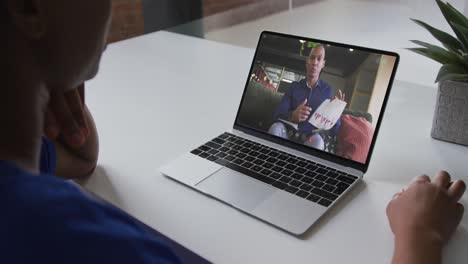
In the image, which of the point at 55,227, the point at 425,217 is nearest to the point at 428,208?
the point at 425,217

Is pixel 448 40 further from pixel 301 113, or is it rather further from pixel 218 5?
pixel 218 5

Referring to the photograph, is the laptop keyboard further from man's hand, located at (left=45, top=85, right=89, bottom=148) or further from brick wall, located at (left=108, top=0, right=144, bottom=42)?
brick wall, located at (left=108, top=0, right=144, bottom=42)

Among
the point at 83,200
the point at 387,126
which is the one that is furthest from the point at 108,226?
the point at 387,126

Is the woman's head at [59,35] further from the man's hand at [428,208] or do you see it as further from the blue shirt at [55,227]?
the man's hand at [428,208]

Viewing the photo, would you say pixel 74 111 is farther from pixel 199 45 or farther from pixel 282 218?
pixel 199 45

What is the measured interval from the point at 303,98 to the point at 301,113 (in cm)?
3

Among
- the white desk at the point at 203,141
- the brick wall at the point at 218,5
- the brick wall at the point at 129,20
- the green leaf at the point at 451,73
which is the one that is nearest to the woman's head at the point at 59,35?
the white desk at the point at 203,141

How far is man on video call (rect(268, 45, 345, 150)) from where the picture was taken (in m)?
0.88

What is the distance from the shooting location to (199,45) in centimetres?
162

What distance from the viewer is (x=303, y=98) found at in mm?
901

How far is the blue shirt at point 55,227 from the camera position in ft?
1.35

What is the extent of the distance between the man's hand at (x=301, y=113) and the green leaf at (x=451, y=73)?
9.2 inches

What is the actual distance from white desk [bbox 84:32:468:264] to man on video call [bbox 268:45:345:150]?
Answer: 0.43 ft

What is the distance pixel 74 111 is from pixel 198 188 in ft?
0.76
